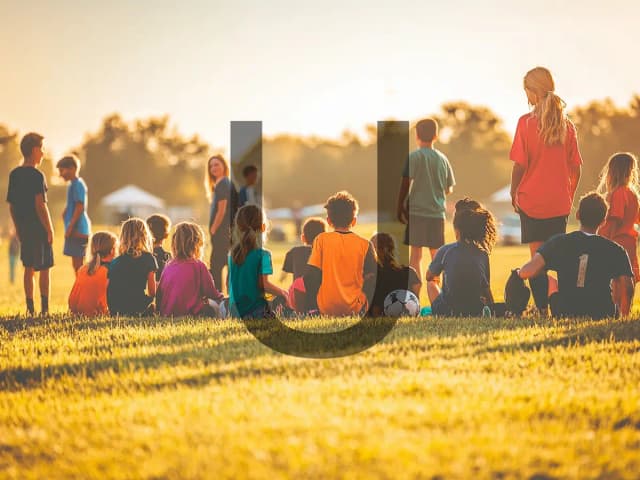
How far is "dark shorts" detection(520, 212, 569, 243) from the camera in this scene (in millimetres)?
8203

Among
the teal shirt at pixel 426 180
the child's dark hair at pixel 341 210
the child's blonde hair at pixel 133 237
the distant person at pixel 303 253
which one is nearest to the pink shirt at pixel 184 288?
the child's blonde hair at pixel 133 237

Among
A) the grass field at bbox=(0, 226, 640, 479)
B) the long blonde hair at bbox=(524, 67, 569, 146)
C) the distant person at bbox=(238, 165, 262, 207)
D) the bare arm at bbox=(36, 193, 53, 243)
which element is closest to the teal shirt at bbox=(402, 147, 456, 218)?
the long blonde hair at bbox=(524, 67, 569, 146)

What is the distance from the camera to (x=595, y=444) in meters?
3.87

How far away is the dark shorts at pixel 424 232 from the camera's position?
9164 mm

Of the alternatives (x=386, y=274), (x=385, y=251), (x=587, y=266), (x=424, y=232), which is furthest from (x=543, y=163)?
(x=386, y=274)

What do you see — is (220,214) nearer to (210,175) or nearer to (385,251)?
(210,175)

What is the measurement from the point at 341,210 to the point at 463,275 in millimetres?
1304

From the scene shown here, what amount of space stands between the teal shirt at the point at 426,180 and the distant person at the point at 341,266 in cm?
155

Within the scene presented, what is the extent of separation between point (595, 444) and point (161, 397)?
237 cm

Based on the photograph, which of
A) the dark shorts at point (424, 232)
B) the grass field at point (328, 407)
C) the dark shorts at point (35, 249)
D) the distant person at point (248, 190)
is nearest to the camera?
the grass field at point (328, 407)

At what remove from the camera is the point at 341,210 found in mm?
7715

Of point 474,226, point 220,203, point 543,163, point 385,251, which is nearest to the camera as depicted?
point 474,226

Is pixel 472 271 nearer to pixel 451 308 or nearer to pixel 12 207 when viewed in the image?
pixel 451 308

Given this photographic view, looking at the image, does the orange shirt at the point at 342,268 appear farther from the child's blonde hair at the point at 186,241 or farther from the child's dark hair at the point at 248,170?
the child's dark hair at the point at 248,170
